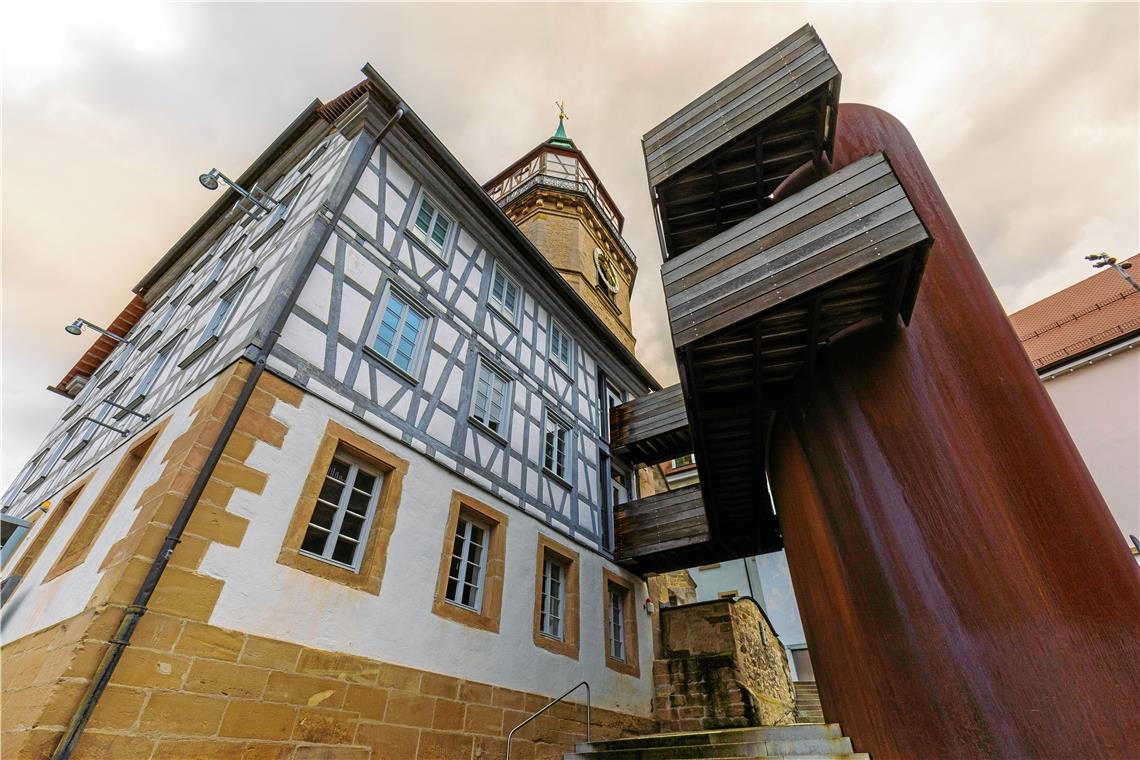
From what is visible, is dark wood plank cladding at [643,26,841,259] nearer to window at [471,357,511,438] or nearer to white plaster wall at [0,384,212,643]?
window at [471,357,511,438]

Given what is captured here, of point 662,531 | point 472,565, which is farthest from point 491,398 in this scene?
point 662,531

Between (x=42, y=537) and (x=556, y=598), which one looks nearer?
(x=42, y=537)

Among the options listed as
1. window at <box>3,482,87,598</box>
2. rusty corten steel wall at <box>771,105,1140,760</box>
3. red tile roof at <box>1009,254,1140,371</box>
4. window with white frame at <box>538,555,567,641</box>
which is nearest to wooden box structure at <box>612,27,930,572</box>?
rusty corten steel wall at <box>771,105,1140,760</box>

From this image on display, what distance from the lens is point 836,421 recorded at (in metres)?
4.80

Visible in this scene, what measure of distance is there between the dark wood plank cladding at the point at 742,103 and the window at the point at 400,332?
12.7 ft

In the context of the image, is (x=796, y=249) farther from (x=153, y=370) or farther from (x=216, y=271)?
(x=216, y=271)

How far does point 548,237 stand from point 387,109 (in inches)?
324

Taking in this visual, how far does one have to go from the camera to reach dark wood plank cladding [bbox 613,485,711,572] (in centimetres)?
973

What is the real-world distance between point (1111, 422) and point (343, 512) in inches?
673

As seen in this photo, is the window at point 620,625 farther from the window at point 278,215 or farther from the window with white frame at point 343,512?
the window at point 278,215

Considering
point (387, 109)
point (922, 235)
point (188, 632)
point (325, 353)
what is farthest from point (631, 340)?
point (188, 632)

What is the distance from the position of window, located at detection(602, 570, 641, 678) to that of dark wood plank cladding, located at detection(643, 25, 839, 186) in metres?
7.18

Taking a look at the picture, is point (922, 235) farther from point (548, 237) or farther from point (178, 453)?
point (548, 237)

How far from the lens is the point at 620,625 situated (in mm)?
9852
